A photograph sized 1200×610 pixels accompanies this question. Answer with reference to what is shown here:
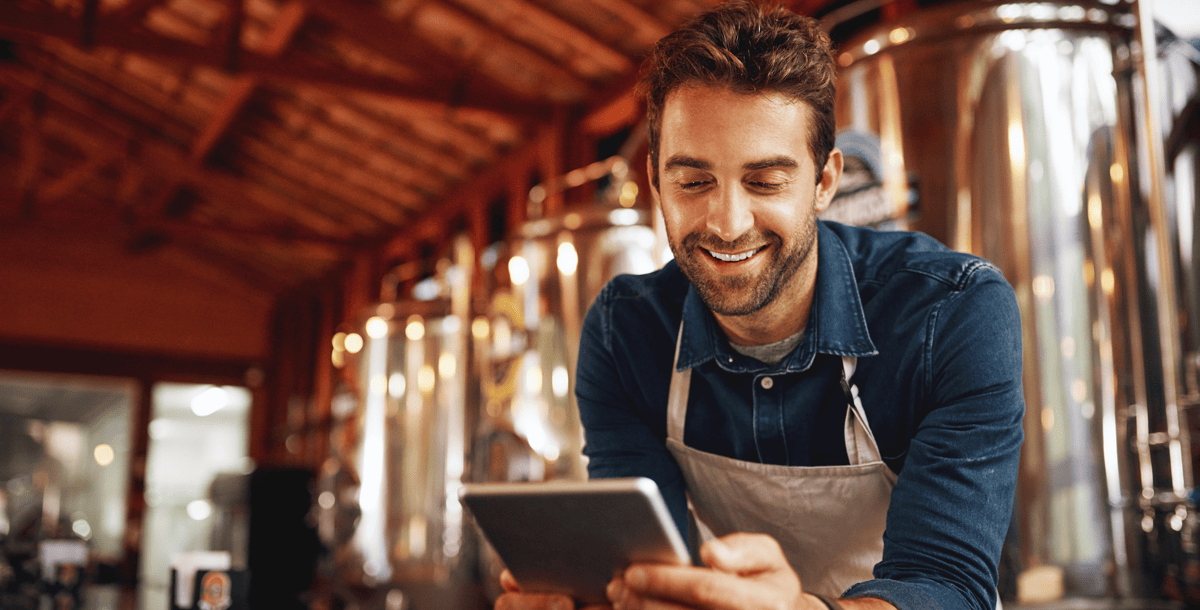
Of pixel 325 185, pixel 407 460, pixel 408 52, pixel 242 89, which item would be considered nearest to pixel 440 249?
pixel 325 185

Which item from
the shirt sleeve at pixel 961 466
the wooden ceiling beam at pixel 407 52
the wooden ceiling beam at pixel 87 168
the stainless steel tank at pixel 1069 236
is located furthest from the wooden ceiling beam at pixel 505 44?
the wooden ceiling beam at pixel 87 168

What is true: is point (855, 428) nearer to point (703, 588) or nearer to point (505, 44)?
point (703, 588)

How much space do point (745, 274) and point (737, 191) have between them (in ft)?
0.42

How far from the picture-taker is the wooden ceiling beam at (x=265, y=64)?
7523mm

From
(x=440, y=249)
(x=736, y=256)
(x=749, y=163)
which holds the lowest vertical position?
(x=736, y=256)

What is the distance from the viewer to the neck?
60.6 inches

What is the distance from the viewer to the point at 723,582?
3.24 ft

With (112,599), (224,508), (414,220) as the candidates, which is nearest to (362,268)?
(414,220)

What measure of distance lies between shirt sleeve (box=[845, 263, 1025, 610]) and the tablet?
0.35 meters

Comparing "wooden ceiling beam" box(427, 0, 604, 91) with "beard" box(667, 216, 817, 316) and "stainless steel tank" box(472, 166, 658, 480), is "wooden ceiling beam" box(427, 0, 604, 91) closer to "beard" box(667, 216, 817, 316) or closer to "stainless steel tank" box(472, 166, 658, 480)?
"stainless steel tank" box(472, 166, 658, 480)

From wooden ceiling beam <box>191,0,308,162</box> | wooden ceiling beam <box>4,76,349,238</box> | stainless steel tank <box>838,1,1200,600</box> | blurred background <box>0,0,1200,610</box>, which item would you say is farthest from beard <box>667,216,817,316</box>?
wooden ceiling beam <box>4,76,349,238</box>

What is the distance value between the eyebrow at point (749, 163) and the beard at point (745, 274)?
0.32 feet

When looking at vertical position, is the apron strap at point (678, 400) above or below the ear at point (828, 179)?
below

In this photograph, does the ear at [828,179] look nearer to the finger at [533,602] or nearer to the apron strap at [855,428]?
the apron strap at [855,428]
